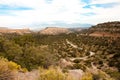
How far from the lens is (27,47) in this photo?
145 feet

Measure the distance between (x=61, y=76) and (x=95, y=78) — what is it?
10.8 meters

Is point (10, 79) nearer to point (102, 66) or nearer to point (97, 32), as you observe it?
point (102, 66)

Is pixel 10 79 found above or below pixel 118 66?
above

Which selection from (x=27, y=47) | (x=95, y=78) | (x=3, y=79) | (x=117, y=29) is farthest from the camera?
(x=117, y=29)

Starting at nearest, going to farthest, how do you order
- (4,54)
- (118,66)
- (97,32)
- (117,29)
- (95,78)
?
(95,78)
(4,54)
(118,66)
(117,29)
(97,32)

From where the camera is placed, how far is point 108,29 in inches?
6004

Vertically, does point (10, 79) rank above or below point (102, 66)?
above

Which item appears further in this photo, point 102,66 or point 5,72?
point 102,66

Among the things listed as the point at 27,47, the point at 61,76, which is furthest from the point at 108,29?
the point at 61,76

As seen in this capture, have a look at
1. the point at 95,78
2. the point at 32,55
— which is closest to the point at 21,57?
the point at 32,55

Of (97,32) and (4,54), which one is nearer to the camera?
(4,54)

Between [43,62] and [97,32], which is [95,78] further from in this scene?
[97,32]

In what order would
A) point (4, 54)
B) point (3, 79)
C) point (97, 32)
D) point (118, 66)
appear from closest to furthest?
point (3, 79), point (4, 54), point (118, 66), point (97, 32)

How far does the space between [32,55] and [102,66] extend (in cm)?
2487
